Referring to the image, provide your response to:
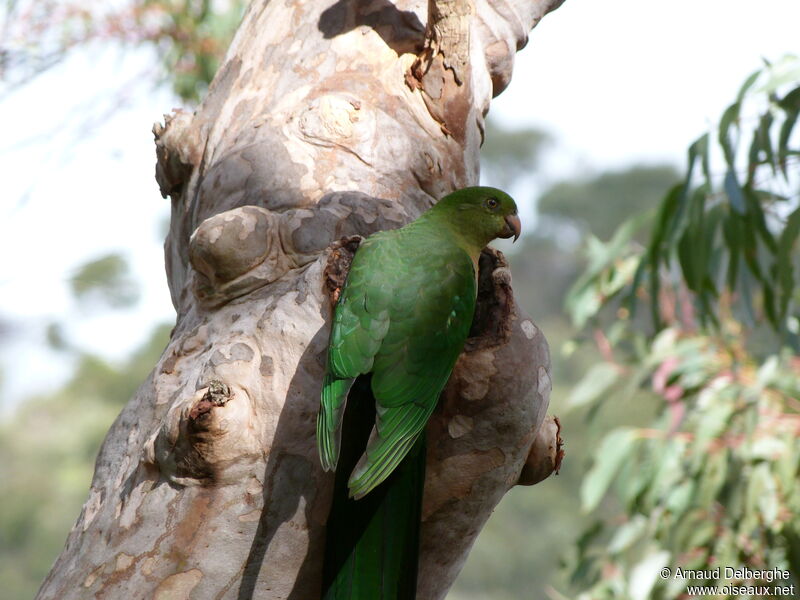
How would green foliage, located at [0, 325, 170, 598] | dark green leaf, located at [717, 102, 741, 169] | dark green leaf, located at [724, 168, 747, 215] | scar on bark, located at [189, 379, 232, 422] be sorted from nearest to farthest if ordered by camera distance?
1. scar on bark, located at [189, 379, 232, 422]
2. dark green leaf, located at [724, 168, 747, 215]
3. dark green leaf, located at [717, 102, 741, 169]
4. green foliage, located at [0, 325, 170, 598]

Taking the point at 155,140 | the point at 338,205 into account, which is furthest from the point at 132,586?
the point at 155,140

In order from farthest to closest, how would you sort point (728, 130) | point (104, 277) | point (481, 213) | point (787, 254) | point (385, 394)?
point (104, 277) < point (728, 130) < point (787, 254) < point (481, 213) < point (385, 394)

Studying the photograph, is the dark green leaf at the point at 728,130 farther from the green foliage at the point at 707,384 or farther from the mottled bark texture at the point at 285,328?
the mottled bark texture at the point at 285,328

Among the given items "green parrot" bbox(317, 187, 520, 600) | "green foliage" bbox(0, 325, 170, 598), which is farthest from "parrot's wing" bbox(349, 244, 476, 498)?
"green foliage" bbox(0, 325, 170, 598)

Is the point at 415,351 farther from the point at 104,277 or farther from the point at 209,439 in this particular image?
the point at 104,277

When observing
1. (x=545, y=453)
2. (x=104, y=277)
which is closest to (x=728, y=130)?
(x=545, y=453)

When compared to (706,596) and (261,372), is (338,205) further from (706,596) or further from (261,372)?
(706,596)

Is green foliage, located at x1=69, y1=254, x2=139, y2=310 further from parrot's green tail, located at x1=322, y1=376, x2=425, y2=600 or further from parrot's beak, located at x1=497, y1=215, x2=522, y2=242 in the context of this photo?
parrot's green tail, located at x1=322, y1=376, x2=425, y2=600

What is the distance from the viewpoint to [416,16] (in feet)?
6.05

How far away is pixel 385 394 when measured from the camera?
137 cm

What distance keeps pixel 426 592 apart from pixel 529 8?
1.49m

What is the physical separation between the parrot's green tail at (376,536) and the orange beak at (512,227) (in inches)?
25.7

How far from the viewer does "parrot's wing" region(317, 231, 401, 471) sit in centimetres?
127

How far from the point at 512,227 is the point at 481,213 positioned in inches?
4.9
